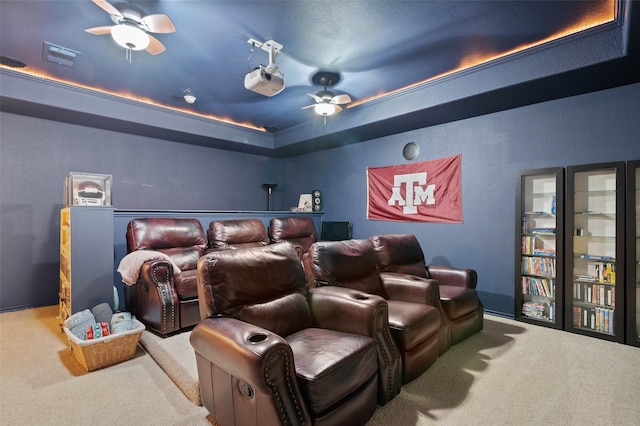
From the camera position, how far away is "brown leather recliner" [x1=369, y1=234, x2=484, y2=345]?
2.70 metres

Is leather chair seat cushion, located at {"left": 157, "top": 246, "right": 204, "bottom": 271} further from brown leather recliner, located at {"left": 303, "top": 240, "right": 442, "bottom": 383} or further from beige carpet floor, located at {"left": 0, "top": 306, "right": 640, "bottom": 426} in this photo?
brown leather recliner, located at {"left": 303, "top": 240, "right": 442, "bottom": 383}

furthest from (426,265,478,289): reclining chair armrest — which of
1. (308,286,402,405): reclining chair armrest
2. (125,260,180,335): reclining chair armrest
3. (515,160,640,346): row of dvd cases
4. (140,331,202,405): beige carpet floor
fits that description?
(125,260,180,335): reclining chair armrest

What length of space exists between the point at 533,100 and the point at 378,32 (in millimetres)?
1927

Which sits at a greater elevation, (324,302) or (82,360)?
(324,302)

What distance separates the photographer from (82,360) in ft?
7.51

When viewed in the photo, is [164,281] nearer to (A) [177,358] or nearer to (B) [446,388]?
(A) [177,358]

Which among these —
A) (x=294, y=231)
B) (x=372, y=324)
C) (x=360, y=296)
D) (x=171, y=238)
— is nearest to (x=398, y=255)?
(x=360, y=296)

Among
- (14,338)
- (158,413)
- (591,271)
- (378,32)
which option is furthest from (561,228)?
(14,338)

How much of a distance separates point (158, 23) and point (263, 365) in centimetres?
249

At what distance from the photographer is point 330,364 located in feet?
4.81

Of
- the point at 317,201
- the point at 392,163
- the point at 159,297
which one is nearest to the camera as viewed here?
the point at 159,297

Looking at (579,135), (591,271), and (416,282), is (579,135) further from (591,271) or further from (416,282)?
(416,282)

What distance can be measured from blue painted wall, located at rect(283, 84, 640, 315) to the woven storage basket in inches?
141

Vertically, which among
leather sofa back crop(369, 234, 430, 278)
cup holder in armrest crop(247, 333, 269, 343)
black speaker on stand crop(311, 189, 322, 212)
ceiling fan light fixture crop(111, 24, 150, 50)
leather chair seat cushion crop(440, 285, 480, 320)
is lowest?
leather chair seat cushion crop(440, 285, 480, 320)
